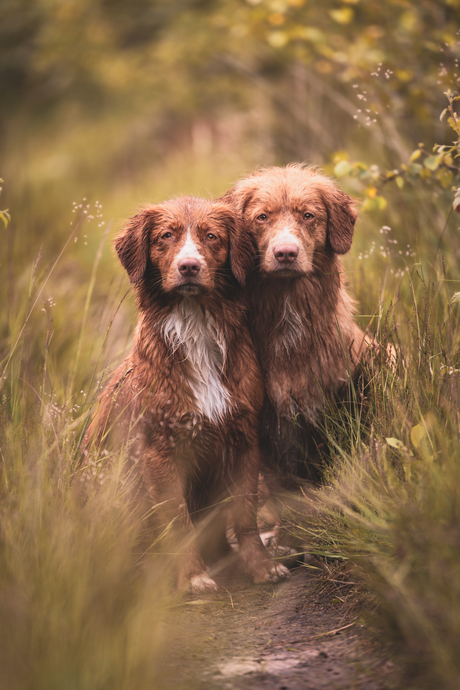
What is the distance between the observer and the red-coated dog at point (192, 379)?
3316mm

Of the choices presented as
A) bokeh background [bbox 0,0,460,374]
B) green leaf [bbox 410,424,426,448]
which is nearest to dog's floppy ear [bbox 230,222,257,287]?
bokeh background [bbox 0,0,460,374]

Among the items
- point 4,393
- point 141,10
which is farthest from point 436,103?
point 141,10

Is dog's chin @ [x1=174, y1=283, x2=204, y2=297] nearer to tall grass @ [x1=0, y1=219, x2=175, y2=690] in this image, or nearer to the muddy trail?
tall grass @ [x1=0, y1=219, x2=175, y2=690]

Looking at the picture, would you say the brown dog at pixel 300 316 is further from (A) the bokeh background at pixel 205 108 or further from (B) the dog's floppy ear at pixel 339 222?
(A) the bokeh background at pixel 205 108

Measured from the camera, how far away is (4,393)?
11.1ft

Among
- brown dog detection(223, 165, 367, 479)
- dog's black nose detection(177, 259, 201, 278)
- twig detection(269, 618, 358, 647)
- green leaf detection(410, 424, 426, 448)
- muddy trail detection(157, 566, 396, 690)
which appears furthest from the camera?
brown dog detection(223, 165, 367, 479)

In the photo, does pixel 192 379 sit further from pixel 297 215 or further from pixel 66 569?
pixel 66 569

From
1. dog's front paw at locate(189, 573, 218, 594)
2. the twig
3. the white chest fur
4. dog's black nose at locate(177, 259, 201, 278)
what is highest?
dog's black nose at locate(177, 259, 201, 278)

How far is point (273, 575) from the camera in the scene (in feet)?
11.2

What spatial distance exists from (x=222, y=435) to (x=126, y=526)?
70cm

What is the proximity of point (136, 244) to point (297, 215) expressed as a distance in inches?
35.9

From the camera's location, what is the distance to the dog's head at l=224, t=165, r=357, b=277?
11.6 feet

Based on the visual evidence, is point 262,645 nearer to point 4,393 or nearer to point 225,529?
point 225,529

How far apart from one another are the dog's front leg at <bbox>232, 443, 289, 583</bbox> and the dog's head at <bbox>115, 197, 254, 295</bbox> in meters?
0.95
